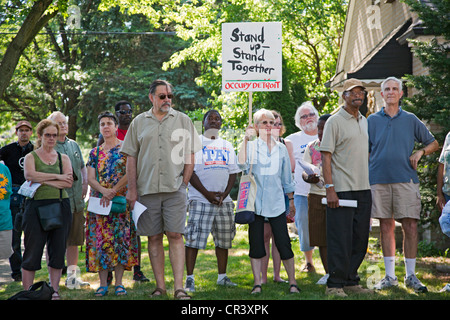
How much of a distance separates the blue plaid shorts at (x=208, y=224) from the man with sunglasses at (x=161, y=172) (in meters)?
0.78

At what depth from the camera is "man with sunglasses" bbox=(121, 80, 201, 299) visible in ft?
20.5

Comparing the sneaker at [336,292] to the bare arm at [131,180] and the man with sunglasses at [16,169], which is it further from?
the man with sunglasses at [16,169]

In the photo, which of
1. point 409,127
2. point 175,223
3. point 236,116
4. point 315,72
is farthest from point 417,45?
point 315,72

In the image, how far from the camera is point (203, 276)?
8102 mm

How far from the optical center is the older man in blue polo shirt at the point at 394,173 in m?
6.78

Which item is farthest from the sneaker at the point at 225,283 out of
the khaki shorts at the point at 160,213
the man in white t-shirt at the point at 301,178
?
the khaki shorts at the point at 160,213

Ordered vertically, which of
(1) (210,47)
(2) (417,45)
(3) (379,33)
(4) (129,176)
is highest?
(1) (210,47)

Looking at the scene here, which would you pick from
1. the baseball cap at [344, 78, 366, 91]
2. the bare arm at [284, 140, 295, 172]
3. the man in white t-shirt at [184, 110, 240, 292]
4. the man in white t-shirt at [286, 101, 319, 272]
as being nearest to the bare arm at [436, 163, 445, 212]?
the baseball cap at [344, 78, 366, 91]

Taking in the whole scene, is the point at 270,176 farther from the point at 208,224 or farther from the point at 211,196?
the point at 208,224

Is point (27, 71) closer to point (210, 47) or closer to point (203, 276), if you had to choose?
point (210, 47)

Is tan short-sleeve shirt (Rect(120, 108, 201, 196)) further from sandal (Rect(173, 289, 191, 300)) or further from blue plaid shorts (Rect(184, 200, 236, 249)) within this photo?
sandal (Rect(173, 289, 191, 300))

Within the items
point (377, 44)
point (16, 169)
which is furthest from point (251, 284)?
point (377, 44)

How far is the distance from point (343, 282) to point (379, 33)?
10826 millimetres

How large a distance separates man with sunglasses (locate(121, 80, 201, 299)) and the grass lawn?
0.58 metres
